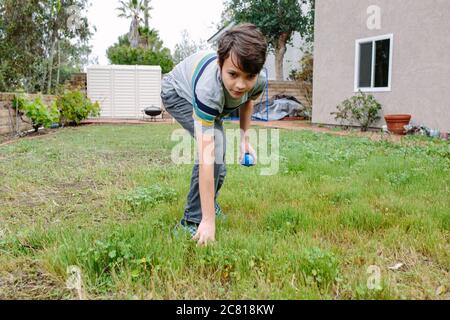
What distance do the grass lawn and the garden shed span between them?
12653 millimetres

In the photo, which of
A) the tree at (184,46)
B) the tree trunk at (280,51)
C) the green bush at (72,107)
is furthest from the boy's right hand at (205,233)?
the tree at (184,46)

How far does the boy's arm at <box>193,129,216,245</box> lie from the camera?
2.06 m

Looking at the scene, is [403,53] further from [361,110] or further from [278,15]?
[278,15]

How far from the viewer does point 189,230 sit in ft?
7.73

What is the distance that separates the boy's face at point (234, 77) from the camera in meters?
1.95

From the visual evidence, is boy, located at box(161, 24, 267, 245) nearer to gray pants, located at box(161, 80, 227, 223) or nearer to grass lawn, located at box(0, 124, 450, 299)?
gray pants, located at box(161, 80, 227, 223)

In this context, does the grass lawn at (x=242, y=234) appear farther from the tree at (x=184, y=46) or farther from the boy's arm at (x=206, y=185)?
the tree at (x=184, y=46)

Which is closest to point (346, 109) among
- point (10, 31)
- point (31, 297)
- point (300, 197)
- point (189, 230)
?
point (300, 197)

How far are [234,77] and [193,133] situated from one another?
71cm

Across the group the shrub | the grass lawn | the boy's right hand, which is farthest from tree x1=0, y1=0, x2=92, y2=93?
the boy's right hand

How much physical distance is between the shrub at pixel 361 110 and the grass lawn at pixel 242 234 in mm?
5812

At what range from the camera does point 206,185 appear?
2055 mm

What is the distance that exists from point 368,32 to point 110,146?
697 cm
